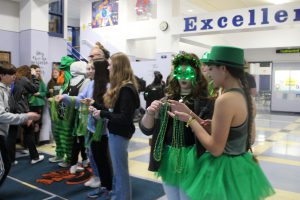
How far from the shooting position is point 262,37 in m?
13.0

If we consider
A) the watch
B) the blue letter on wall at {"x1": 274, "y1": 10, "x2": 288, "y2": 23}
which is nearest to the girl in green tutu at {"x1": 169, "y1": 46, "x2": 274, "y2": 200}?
the blue letter on wall at {"x1": 274, "y1": 10, "x2": 288, "y2": 23}

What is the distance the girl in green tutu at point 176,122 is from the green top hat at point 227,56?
34 cm

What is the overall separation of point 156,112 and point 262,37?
1247 cm

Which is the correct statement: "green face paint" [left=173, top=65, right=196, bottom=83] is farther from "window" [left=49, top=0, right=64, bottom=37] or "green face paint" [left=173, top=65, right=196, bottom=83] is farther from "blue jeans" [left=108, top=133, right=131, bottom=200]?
"window" [left=49, top=0, right=64, bottom=37]

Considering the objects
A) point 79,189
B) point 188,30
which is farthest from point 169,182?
point 188,30

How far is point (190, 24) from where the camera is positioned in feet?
33.5

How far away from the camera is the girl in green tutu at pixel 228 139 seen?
1.53m

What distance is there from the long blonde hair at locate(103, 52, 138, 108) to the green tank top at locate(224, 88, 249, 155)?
1264 millimetres

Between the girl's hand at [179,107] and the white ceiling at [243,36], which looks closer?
the girl's hand at [179,107]

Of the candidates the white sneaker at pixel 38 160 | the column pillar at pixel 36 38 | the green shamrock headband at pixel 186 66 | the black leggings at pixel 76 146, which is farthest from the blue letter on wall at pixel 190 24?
the green shamrock headband at pixel 186 66

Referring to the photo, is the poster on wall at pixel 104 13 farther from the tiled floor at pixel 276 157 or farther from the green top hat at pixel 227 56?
the green top hat at pixel 227 56

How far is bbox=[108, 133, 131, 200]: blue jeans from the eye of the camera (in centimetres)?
265

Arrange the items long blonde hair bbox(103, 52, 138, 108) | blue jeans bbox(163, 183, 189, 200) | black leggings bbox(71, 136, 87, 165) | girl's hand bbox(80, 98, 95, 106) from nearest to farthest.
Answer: blue jeans bbox(163, 183, 189, 200), long blonde hair bbox(103, 52, 138, 108), girl's hand bbox(80, 98, 95, 106), black leggings bbox(71, 136, 87, 165)

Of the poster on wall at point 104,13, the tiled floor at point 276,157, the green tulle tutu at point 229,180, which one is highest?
the poster on wall at point 104,13
